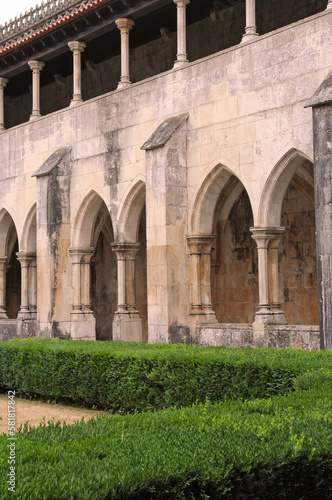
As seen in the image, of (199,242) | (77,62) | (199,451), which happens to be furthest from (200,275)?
(199,451)

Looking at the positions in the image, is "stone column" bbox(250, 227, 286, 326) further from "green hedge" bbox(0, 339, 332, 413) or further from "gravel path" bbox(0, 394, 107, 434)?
"gravel path" bbox(0, 394, 107, 434)

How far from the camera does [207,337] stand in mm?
13602

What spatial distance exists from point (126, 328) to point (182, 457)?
12.0m

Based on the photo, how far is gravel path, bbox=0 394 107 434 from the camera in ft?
30.2

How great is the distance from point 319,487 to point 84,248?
13.4 metres

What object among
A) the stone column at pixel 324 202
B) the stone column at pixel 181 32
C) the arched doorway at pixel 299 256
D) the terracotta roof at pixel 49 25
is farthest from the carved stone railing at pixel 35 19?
the stone column at pixel 324 202

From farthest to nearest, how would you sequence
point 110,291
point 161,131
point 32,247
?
1. point 110,291
2. point 32,247
3. point 161,131

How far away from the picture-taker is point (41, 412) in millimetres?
9922

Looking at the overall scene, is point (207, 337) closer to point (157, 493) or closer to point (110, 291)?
point (110, 291)

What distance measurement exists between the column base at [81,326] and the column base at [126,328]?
1.36 meters

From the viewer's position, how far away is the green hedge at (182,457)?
352 cm

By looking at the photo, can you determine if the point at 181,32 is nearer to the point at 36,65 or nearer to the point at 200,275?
the point at 200,275

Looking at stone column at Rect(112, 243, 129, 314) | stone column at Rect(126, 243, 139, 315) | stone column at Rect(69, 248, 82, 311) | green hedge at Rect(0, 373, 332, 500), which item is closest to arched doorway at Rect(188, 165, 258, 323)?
stone column at Rect(126, 243, 139, 315)

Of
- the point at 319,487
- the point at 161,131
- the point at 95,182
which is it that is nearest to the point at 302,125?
the point at 161,131
